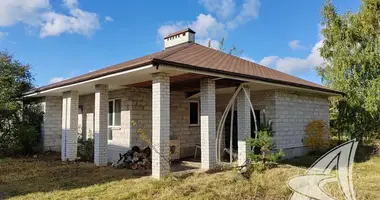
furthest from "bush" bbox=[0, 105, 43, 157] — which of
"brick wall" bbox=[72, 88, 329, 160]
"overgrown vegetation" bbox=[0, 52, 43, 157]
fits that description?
"brick wall" bbox=[72, 88, 329, 160]

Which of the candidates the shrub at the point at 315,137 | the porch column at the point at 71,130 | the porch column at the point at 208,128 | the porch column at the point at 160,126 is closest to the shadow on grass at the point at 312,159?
the shrub at the point at 315,137

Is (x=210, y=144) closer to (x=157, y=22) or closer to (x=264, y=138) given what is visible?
(x=264, y=138)

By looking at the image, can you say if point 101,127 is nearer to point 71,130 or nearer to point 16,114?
point 71,130

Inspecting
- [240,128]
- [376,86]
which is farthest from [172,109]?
[376,86]

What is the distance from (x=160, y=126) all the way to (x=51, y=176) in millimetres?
3801

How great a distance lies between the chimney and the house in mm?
45

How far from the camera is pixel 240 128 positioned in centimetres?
977

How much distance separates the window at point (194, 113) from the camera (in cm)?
1299

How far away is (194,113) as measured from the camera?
43.0 feet

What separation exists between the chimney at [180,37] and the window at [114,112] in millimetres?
3668

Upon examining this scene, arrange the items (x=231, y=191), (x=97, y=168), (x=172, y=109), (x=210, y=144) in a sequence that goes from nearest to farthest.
→ (x=231, y=191) < (x=210, y=144) < (x=97, y=168) < (x=172, y=109)

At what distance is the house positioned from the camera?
25.3ft

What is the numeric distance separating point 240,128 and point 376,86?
33.0 ft

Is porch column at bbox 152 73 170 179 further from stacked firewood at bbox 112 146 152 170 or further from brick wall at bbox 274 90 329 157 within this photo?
brick wall at bbox 274 90 329 157
